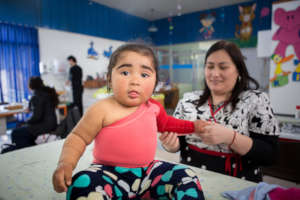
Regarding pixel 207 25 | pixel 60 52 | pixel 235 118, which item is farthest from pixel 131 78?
pixel 207 25

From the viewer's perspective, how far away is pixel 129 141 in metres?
0.61

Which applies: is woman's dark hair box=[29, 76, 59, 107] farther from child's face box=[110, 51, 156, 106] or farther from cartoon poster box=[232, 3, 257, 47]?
cartoon poster box=[232, 3, 257, 47]

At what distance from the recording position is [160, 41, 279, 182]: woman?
890 millimetres

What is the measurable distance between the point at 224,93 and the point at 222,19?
6716 millimetres

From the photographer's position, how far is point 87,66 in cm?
637

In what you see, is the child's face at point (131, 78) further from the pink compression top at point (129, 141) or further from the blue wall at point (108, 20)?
the blue wall at point (108, 20)

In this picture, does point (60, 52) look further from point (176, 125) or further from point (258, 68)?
point (258, 68)

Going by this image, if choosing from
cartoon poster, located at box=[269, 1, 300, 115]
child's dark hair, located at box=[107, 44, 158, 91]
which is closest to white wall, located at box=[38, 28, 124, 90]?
cartoon poster, located at box=[269, 1, 300, 115]

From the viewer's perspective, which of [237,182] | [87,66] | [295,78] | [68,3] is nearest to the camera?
[237,182]

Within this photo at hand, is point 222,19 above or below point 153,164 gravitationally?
above

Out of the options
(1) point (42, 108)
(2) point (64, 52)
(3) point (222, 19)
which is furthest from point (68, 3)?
(3) point (222, 19)

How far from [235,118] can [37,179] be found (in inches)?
37.0

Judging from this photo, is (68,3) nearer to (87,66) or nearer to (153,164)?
(87,66)

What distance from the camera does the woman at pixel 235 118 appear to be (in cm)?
89
